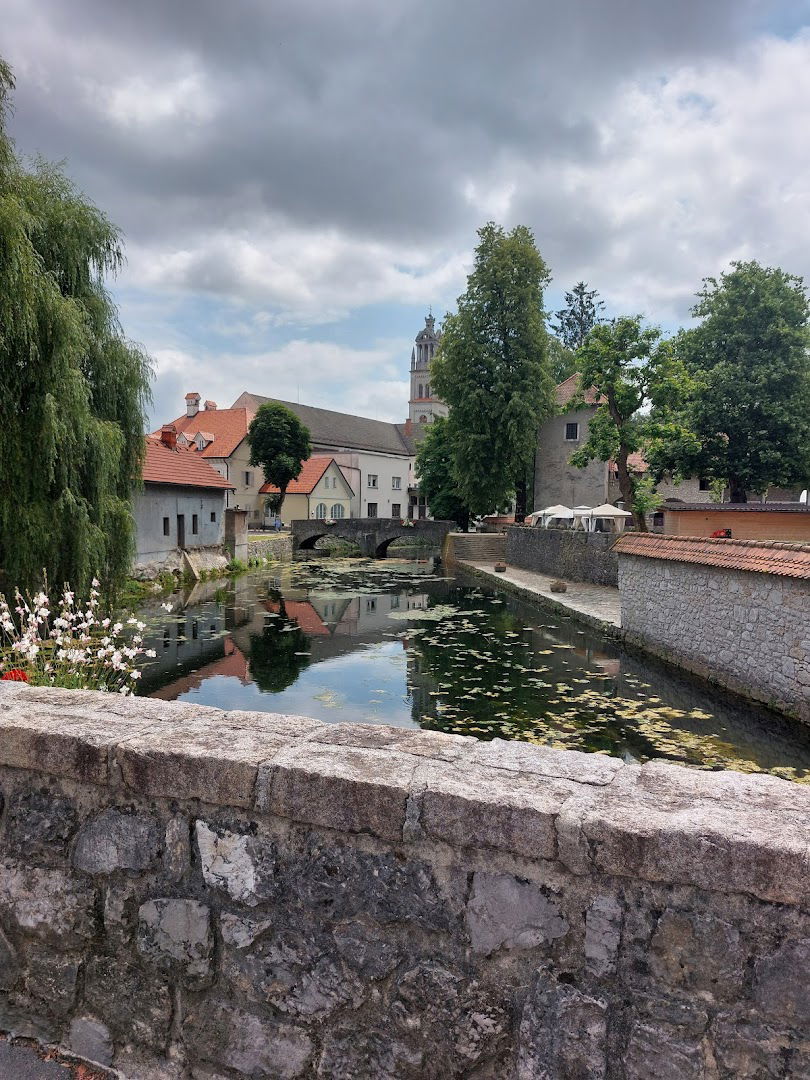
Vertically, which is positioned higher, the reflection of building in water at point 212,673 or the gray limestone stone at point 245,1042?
the gray limestone stone at point 245,1042

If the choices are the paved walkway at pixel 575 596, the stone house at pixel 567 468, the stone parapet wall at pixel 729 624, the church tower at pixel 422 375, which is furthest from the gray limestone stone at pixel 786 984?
the church tower at pixel 422 375

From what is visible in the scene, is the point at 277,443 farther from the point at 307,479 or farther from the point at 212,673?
the point at 212,673

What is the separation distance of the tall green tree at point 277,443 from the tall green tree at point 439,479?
9.68 m

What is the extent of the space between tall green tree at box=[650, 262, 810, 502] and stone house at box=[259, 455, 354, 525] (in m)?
31.7

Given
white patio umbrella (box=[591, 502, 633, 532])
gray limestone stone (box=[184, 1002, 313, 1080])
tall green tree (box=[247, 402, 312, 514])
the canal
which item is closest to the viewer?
gray limestone stone (box=[184, 1002, 313, 1080])

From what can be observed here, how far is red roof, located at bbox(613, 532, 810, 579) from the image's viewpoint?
403 inches

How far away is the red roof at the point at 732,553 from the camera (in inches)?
403

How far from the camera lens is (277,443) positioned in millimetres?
50500

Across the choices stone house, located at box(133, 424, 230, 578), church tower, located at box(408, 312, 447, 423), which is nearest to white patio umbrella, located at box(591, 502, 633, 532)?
stone house, located at box(133, 424, 230, 578)

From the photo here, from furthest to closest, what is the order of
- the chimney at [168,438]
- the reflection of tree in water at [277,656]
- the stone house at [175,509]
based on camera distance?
1. the chimney at [168,438]
2. the stone house at [175,509]
3. the reflection of tree in water at [277,656]

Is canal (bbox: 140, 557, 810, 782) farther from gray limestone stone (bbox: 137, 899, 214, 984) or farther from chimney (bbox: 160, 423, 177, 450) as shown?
chimney (bbox: 160, 423, 177, 450)

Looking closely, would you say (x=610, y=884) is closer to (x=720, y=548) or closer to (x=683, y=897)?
(x=683, y=897)

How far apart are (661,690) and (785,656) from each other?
215 centimetres

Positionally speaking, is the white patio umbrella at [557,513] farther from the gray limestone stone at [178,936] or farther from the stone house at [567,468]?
the gray limestone stone at [178,936]
